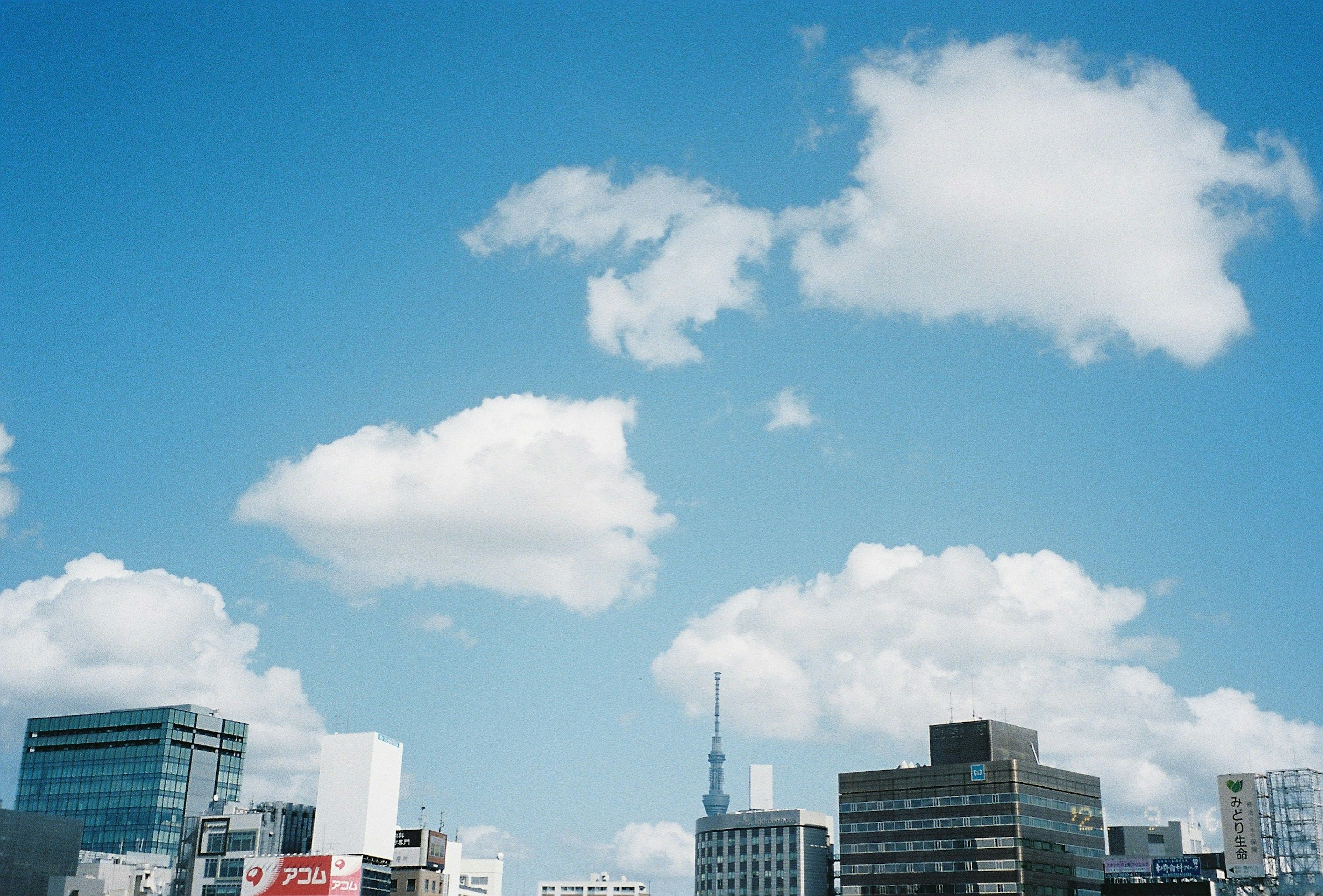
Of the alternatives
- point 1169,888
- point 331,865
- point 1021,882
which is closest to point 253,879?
point 331,865

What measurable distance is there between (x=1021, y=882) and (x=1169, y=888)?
70.1 feet

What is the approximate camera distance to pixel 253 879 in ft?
649

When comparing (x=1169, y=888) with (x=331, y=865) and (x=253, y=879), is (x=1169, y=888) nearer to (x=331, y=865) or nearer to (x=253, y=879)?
(x=331, y=865)

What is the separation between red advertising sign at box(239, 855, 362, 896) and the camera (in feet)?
637

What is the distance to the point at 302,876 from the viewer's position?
195250mm

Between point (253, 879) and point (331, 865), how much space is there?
13.2 metres

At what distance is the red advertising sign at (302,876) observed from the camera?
19425 centimetres

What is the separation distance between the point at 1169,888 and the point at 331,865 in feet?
414

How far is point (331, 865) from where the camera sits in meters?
195

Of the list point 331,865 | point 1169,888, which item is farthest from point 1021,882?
point 331,865

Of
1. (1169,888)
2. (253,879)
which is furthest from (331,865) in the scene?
(1169,888)

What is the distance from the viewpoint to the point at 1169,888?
19312 centimetres

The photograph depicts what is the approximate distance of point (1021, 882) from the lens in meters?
199

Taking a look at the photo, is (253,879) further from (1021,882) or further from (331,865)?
(1021,882)
